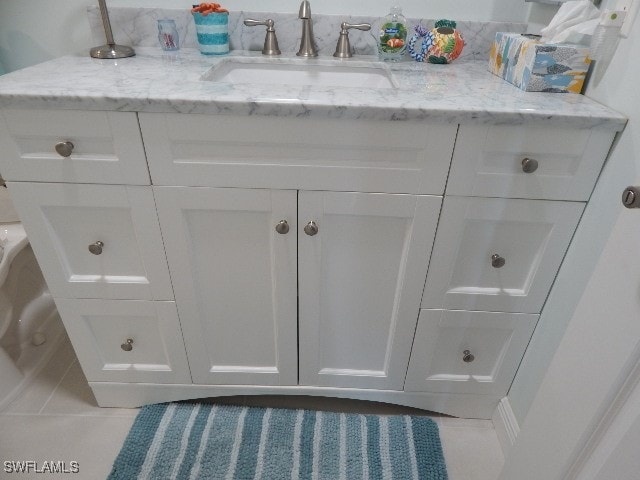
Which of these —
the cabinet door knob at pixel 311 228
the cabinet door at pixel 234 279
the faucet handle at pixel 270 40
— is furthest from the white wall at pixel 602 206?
the faucet handle at pixel 270 40

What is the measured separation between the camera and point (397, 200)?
33.3 inches

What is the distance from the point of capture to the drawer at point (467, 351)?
3.32 ft

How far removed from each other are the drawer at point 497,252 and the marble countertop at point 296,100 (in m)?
0.18

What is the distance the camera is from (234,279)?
0.97 meters

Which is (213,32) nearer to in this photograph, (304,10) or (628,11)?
(304,10)

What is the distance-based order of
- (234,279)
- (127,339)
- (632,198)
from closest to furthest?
(632,198) < (234,279) < (127,339)

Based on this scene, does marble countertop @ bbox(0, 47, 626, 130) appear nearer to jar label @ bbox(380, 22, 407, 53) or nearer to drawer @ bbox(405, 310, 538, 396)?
jar label @ bbox(380, 22, 407, 53)

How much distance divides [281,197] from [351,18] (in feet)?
2.20

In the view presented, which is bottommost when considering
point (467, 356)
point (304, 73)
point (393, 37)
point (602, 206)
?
point (467, 356)

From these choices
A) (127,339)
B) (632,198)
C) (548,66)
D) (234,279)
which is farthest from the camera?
(127,339)

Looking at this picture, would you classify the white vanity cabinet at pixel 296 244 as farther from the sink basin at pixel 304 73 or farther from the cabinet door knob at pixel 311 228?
the sink basin at pixel 304 73

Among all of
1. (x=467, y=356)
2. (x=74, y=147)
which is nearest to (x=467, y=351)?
(x=467, y=356)

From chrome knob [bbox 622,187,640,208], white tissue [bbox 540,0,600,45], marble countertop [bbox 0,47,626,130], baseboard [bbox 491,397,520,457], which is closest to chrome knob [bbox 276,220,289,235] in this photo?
marble countertop [bbox 0,47,626,130]

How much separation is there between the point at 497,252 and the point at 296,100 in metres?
0.56
